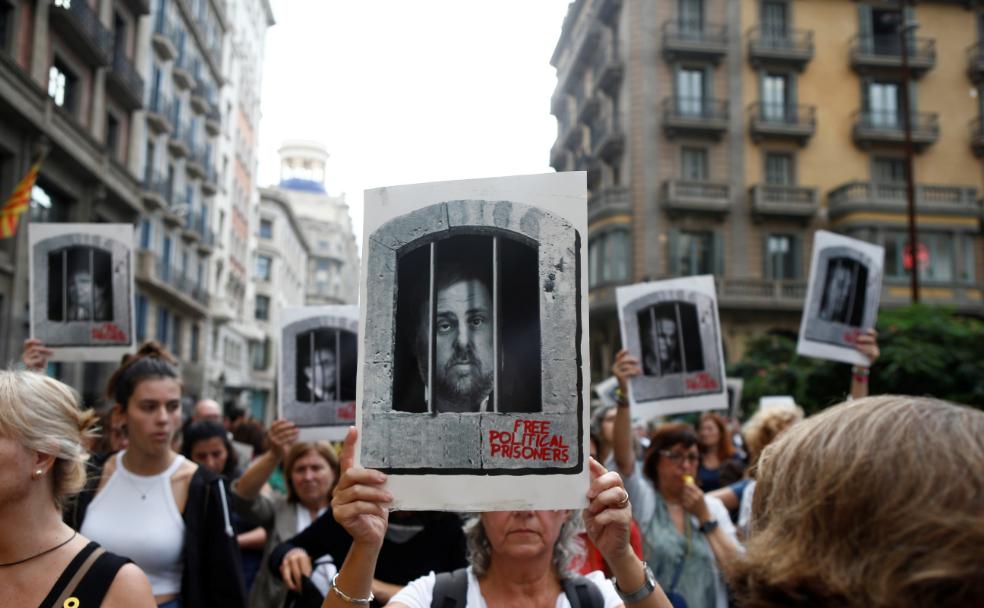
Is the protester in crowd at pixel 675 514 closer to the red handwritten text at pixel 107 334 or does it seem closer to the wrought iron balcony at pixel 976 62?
the red handwritten text at pixel 107 334

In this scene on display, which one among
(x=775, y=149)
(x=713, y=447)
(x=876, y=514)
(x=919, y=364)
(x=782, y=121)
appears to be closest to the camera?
(x=876, y=514)

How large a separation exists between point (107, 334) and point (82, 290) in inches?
12.5

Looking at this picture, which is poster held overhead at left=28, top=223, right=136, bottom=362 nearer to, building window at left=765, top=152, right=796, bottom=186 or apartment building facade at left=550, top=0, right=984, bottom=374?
apartment building facade at left=550, top=0, right=984, bottom=374

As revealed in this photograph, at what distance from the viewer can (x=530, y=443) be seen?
212cm

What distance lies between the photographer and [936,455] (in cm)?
124

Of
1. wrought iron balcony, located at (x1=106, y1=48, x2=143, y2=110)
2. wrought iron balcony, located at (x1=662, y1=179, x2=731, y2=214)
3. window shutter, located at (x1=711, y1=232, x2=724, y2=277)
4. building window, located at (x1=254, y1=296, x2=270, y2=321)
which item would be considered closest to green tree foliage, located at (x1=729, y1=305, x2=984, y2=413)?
window shutter, located at (x1=711, y1=232, x2=724, y2=277)

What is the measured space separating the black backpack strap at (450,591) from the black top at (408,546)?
3.27 feet

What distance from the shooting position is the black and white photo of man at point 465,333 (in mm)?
2154

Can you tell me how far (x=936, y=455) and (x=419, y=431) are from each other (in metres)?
1.20

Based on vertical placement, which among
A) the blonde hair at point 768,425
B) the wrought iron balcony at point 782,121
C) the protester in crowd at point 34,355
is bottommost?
the blonde hair at point 768,425

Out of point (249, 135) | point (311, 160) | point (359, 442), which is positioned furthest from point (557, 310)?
point (311, 160)

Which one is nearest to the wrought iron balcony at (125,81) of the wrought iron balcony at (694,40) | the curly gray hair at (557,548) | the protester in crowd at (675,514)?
the wrought iron balcony at (694,40)

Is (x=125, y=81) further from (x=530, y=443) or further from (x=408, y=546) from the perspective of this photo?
(x=530, y=443)

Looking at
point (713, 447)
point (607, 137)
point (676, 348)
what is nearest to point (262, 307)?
point (607, 137)
